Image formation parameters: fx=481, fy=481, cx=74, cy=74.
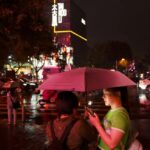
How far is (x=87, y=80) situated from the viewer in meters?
5.19

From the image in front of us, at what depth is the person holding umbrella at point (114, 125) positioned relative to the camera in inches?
179

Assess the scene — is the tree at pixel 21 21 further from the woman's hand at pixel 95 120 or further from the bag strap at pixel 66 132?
the woman's hand at pixel 95 120

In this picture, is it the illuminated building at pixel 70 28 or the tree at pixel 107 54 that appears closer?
the tree at pixel 107 54

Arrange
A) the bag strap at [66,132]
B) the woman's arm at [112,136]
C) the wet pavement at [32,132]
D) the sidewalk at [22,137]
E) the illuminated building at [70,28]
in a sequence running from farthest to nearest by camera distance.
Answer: the illuminated building at [70,28] < the wet pavement at [32,132] < the sidewalk at [22,137] < the bag strap at [66,132] < the woman's arm at [112,136]

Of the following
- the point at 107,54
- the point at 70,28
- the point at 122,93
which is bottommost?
the point at 122,93

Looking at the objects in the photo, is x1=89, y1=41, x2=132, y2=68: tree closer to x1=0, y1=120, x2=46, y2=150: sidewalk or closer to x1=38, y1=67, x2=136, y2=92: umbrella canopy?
x1=0, y1=120, x2=46, y2=150: sidewalk

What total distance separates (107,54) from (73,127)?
4814 inches

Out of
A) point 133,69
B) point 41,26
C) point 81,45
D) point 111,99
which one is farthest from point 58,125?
point 81,45

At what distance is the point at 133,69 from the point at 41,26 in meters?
115

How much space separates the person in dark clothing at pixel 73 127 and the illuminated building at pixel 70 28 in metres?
116

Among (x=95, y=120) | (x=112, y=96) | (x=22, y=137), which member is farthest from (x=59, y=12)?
(x=95, y=120)

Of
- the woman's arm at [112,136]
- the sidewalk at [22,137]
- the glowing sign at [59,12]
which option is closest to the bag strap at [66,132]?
the woman's arm at [112,136]

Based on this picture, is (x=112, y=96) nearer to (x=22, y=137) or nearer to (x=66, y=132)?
(x=66, y=132)

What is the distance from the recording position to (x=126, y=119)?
4.68m
